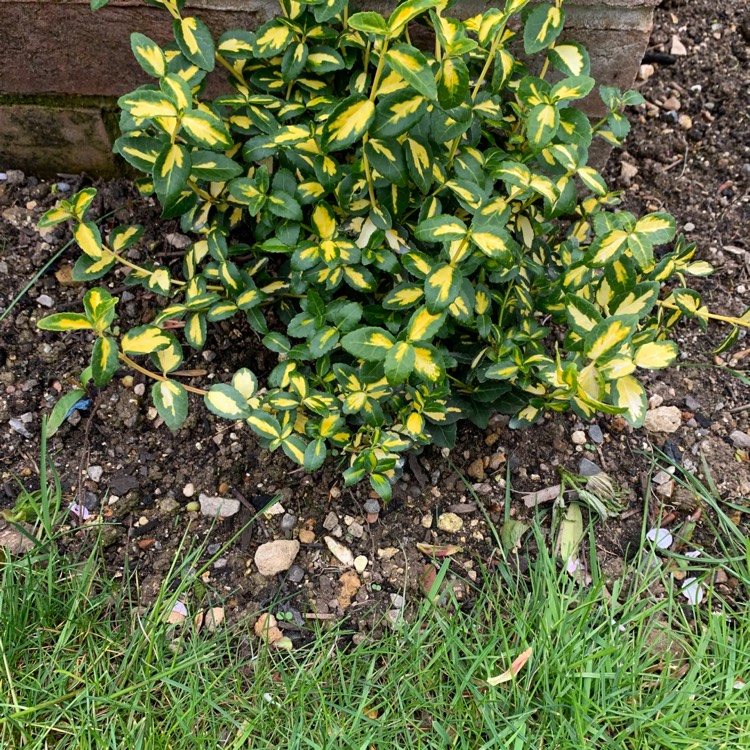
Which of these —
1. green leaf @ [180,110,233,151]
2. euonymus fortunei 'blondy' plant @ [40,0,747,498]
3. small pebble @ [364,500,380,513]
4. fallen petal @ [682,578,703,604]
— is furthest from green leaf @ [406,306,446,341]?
fallen petal @ [682,578,703,604]

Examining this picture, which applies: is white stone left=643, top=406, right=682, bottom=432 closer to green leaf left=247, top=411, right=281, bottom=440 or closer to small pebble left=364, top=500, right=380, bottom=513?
small pebble left=364, top=500, right=380, bottom=513

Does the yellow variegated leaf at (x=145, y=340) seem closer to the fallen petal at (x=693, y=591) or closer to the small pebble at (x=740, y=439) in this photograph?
the fallen petal at (x=693, y=591)

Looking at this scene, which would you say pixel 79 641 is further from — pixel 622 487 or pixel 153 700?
pixel 622 487

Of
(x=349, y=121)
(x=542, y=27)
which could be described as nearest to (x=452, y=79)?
(x=349, y=121)

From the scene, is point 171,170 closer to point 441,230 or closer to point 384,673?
point 441,230

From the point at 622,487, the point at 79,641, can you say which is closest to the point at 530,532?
the point at 622,487

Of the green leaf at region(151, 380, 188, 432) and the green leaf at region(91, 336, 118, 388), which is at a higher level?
the green leaf at region(91, 336, 118, 388)

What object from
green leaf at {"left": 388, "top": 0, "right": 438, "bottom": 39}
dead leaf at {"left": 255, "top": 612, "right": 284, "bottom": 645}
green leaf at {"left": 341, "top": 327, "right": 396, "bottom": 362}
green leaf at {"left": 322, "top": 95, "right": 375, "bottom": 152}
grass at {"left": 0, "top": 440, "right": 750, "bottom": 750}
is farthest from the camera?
dead leaf at {"left": 255, "top": 612, "right": 284, "bottom": 645}

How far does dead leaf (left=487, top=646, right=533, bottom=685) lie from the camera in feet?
5.40

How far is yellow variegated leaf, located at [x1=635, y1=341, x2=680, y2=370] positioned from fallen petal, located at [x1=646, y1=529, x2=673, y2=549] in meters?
0.64

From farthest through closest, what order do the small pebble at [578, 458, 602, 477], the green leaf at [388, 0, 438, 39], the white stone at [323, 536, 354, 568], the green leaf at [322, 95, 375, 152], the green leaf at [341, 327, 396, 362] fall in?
1. the small pebble at [578, 458, 602, 477]
2. the white stone at [323, 536, 354, 568]
3. the green leaf at [341, 327, 396, 362]
4. the green leaf at [322, 95, 375, 152]
5. the green leaf at [388, 0, 438, 39]

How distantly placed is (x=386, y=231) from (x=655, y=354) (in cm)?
64

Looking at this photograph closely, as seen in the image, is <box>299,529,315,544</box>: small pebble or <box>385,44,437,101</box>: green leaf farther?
<box>299,529,315,544</box>: small pebble

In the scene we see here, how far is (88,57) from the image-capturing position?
2.03 metres
